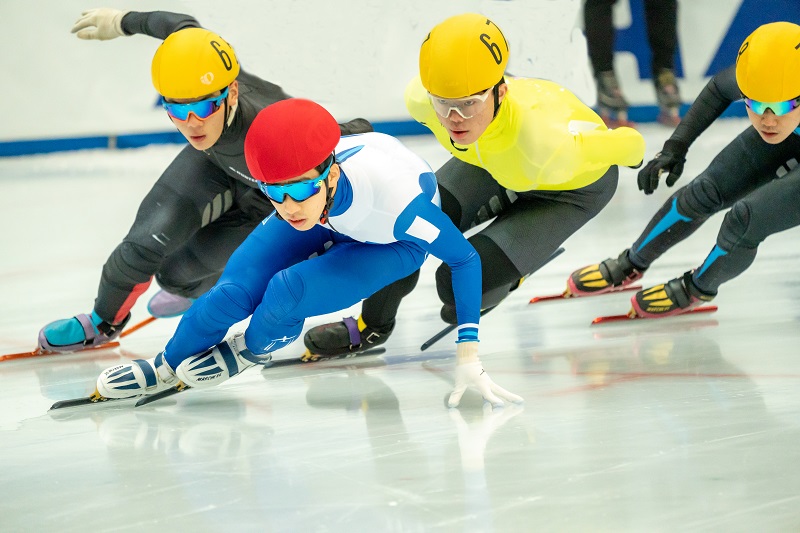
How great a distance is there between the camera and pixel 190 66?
3381 millimetres

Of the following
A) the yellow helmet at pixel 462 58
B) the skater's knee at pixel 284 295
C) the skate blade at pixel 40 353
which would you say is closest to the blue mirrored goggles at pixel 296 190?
the skater's knee at pixel 284 295

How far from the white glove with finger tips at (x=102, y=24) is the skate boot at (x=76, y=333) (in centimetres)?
113

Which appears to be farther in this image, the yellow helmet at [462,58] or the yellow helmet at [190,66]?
the yellow helmet at [190,66]

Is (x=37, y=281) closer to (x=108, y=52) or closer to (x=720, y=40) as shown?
(x=108, y=52)

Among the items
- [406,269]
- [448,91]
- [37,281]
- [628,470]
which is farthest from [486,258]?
[37,281]

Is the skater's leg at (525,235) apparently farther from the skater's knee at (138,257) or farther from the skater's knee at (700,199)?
the skater's knee at (138,257)

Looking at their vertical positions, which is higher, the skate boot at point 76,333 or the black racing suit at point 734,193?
the black racing suit at point 734,193

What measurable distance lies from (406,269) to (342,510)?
1294 mm

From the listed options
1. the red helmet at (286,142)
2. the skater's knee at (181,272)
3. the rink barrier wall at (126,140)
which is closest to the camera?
the red helmet at (286,142)

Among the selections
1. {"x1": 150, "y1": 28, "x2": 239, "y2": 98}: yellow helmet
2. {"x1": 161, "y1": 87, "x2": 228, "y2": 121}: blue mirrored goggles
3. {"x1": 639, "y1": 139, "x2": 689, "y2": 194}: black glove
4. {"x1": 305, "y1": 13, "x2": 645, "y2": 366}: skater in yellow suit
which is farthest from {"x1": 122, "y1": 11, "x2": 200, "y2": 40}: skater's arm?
{"x1": 639, "y1": 139, "x2": 689, "y2": 194}: black glove

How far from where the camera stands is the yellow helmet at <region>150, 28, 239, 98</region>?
11.1 feet

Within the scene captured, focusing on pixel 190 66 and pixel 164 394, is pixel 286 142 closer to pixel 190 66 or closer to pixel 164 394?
pixel 190 66

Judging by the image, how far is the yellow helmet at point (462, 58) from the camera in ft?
10.6

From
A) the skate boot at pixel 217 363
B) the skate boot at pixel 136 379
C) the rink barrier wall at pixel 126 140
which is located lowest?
the rink barrier wall at pixel 126 140
